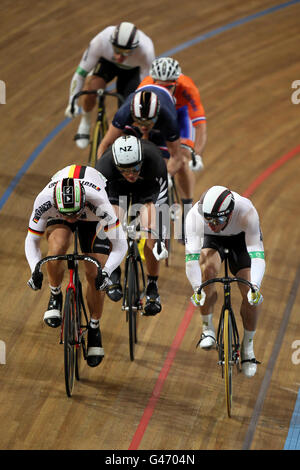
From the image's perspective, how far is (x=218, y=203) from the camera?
523 centimetres

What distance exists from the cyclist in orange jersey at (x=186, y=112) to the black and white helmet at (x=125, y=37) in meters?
0.35

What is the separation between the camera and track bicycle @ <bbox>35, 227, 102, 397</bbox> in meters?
5.19

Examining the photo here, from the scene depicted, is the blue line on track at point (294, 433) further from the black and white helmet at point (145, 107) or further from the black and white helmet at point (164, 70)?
the black and white helmet at point (164, 70)

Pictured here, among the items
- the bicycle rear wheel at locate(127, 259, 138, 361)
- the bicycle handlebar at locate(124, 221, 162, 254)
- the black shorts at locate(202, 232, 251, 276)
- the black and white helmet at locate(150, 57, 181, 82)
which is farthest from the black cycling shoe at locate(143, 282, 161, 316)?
the black and white helmet at locate(150, 57, 181, 82)

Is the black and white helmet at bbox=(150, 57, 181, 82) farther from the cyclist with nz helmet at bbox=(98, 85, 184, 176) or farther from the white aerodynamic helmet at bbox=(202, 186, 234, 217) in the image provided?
the white aerodynamic helmet at bbox=(202, 186, 234, 217)

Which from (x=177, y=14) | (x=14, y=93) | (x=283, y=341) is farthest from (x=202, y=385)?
(x=177, y=14)

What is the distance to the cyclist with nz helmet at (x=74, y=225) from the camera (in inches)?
204

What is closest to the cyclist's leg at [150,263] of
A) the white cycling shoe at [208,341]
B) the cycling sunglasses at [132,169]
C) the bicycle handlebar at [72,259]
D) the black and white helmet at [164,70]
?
the cycling sunglasses at [132,169]

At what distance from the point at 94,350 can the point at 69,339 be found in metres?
0.48

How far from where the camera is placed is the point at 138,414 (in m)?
5.63

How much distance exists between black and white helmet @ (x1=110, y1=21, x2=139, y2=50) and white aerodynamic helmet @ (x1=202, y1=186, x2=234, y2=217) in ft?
8.30
